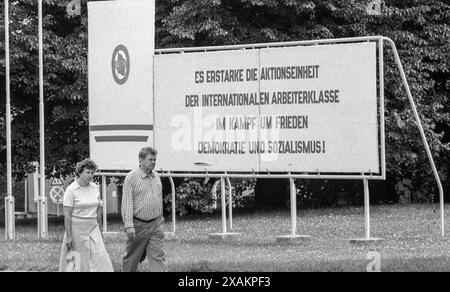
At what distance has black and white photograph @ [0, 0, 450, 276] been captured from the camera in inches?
699

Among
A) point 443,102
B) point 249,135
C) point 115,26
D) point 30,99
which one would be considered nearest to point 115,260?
point 249,135

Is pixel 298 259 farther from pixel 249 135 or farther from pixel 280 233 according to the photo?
pixel 280 233

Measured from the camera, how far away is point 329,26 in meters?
38.6

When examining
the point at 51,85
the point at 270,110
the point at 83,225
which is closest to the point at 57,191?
the point at 51,85

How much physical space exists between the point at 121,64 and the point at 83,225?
331 inches

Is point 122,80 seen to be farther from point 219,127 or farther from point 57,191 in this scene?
point 57,191

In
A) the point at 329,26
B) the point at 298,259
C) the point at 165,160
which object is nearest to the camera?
the point at 298,259

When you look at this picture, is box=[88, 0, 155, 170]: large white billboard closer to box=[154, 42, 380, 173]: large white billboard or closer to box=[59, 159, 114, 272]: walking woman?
box=[154, 42, 380, 173]: large white billboard

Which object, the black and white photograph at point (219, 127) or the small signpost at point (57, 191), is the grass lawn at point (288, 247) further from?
the small signpost at point (57, 191)

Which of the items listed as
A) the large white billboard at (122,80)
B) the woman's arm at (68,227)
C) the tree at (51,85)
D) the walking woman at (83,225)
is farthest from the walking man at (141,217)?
the tree at (51,85)

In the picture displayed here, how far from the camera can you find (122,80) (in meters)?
24.8

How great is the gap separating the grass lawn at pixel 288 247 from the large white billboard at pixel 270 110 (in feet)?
5.09

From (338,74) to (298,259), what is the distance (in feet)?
13.8
